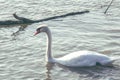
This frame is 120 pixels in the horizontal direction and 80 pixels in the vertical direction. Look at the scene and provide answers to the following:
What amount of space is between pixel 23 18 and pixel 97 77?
19.5ft

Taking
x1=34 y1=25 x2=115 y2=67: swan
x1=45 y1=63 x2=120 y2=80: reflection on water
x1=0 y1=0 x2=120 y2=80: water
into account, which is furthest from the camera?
x1=34 y1=25 x2=115 y2=67: swan

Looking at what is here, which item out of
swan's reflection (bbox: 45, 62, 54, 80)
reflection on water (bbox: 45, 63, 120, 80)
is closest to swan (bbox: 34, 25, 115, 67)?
reflection on water (bbox: 45, 63, 120, 80)

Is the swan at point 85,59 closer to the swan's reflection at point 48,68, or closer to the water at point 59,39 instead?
the water at point 59,39

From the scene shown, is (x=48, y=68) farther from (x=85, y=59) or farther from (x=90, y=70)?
(x=90, y=70)

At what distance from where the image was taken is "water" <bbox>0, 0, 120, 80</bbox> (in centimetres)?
1249

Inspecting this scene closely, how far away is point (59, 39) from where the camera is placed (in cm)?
1535

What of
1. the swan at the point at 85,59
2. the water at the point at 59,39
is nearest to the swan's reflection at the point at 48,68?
the water at the point at 59,39

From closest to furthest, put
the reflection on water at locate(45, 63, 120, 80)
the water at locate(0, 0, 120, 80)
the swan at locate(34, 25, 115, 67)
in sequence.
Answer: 1. the reflection on water at locate(45, 63, 120, 80)
2. the water at locate(0, 0, 120, 80)
3. the swan at locate(34, 25, 115, 67)

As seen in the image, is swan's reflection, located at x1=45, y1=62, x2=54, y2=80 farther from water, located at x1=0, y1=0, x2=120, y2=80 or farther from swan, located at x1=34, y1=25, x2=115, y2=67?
swan, located at x1=34, y1=25, x2=115, y2=67

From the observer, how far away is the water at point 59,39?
12.5 meters

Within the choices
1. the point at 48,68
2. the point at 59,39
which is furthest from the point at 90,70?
the point at 59,39

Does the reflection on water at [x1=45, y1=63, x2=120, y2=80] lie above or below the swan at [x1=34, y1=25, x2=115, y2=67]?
below

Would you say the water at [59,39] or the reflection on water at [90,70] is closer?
the reflection on water at [90,70]

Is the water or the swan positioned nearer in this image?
the water
